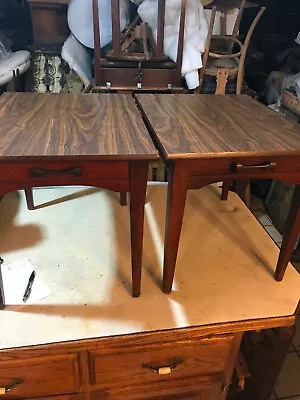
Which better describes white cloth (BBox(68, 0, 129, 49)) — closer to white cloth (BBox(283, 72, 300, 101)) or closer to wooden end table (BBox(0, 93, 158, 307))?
white cloth (BBox(283, 72, 300, 101))

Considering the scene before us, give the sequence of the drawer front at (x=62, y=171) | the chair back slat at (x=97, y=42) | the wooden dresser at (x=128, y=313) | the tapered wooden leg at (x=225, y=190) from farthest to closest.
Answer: the chair back slat at (x=97, y=42)
the tapered wooden leg at (x=225, y=190)
the wooden dresser at (x=128, y=313)
the drawer front at (x=62, y=171)

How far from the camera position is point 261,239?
122cm

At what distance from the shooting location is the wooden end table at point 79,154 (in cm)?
74

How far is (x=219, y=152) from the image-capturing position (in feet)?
2.55

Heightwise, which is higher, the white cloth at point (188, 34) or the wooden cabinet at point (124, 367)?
the white cloth at point (188, 34)

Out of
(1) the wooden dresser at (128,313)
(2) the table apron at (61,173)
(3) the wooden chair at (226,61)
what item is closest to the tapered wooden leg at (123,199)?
(1) the wooden dresser at (128,313)

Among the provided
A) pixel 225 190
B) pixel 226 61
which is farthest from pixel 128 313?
pixel 226 61

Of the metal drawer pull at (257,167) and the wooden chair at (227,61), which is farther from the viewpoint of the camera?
the wooden chair at (227,61)

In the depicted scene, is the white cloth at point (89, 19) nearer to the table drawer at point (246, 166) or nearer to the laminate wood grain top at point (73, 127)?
the laminate wood grain top at point (73, 127)

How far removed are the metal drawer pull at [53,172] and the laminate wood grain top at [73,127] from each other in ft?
0.11

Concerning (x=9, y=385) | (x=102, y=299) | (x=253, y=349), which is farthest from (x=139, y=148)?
(x=253, y=349)

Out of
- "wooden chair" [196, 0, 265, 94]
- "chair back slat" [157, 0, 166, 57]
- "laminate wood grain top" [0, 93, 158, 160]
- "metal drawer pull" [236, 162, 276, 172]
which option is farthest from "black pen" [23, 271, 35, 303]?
"wooden chair" [196, 0, 265, 94]

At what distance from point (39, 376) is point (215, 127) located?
788mm

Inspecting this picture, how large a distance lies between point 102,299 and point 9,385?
294 millimetres
